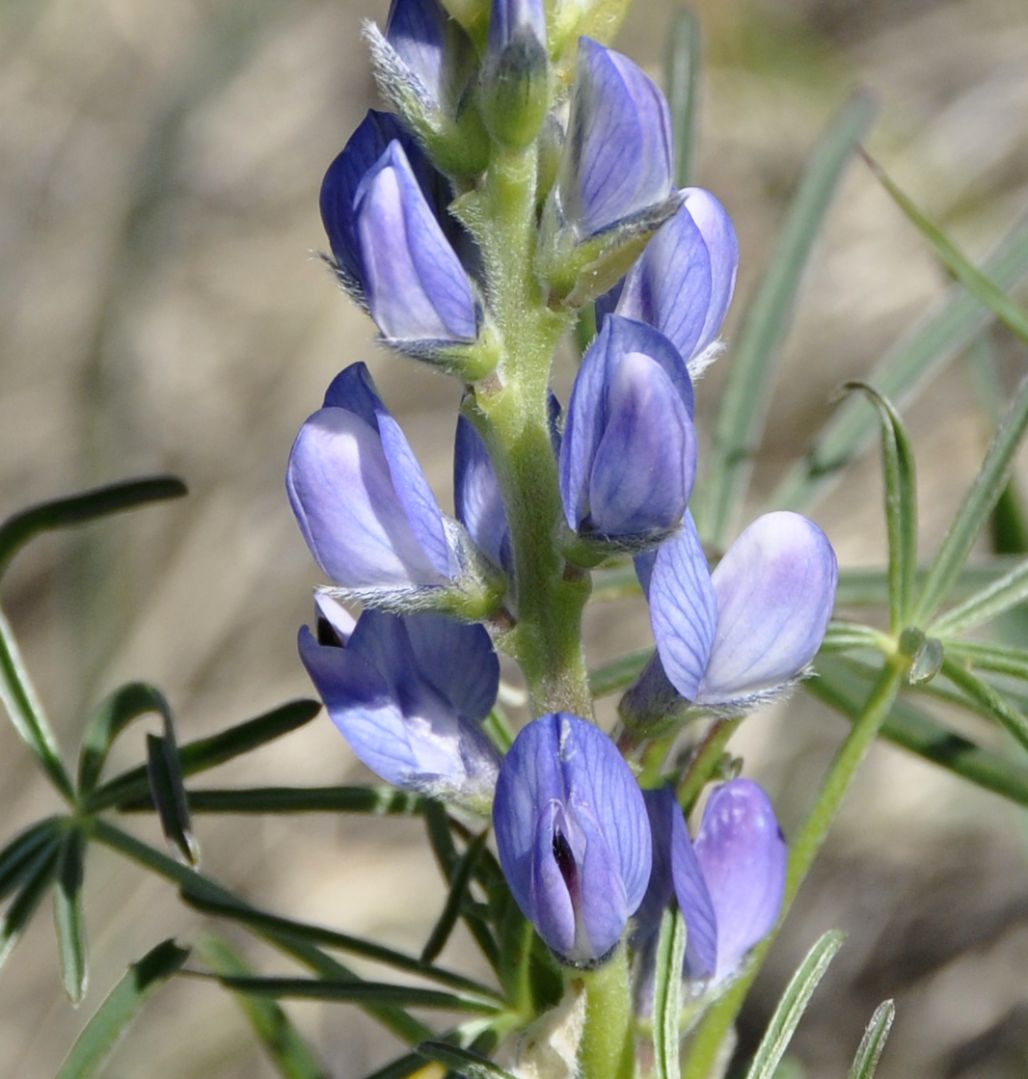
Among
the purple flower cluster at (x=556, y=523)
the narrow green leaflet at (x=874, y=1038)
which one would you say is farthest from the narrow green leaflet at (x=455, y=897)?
the narrow green leaflet at (x=874, y=1038)

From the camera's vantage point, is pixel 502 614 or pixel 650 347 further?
pixel 502 614

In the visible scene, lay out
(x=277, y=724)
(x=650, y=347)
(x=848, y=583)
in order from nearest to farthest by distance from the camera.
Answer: (x=650, y=347)
(x=277, y=724)
(x=848, y=583)

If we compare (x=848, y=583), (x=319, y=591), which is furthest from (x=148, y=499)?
(x=848, y=583)

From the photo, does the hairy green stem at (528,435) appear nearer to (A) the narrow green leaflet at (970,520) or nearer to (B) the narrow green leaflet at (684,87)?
(A) the narrow green leaflet at (970,520)

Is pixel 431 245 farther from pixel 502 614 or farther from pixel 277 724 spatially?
pixel 277 724

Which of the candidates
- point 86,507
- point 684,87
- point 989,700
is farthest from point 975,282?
point 86,507

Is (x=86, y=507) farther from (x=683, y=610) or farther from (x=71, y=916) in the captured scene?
(x=683, y=610)

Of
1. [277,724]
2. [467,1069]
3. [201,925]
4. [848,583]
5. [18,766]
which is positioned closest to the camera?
[467,1069]
